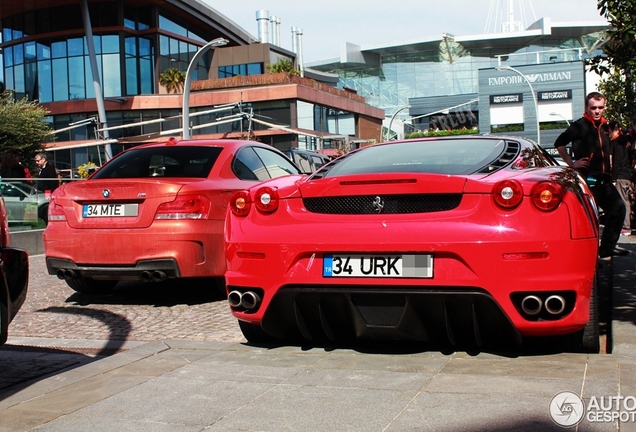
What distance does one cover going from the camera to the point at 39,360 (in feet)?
16.9

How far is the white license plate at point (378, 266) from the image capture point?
14.5 ft

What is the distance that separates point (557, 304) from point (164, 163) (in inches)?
178

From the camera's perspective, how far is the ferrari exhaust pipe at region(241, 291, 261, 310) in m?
4.84

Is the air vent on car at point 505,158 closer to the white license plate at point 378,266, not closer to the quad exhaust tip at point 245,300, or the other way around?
the white license plate at point 378,266

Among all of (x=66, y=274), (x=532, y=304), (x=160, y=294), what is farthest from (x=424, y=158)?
(x=160, y=294)

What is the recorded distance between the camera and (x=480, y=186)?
443cm

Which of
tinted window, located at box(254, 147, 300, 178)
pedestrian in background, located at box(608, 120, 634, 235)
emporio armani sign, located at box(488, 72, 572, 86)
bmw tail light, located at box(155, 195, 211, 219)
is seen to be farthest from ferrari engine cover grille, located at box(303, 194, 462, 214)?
emporio armani sign, located at box(488, 72, 572, 86)

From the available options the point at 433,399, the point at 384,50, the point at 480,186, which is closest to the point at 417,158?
the point at 480,186

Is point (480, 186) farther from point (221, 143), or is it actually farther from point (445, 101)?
point (445, 101)

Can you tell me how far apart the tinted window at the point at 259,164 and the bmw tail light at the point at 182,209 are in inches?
32.9

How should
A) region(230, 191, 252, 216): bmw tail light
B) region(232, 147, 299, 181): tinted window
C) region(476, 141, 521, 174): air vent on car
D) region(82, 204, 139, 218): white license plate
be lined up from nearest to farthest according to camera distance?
region(476, 141, 521, 174): air vent on car < region(230, 191, 252, 216): bmw tail light < region(82, 204, 139, 218): white license plate < region(232, 147, 299, 181): tinted window

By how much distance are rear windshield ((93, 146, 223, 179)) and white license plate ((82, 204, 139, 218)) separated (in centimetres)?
52

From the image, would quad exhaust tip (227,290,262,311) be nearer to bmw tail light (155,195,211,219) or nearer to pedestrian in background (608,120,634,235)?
bmw tail light (155,195,211,219)

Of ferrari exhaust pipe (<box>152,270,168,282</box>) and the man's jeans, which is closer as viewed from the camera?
ferrari exhaust pipe (<box>152,270,168,282</box>)
